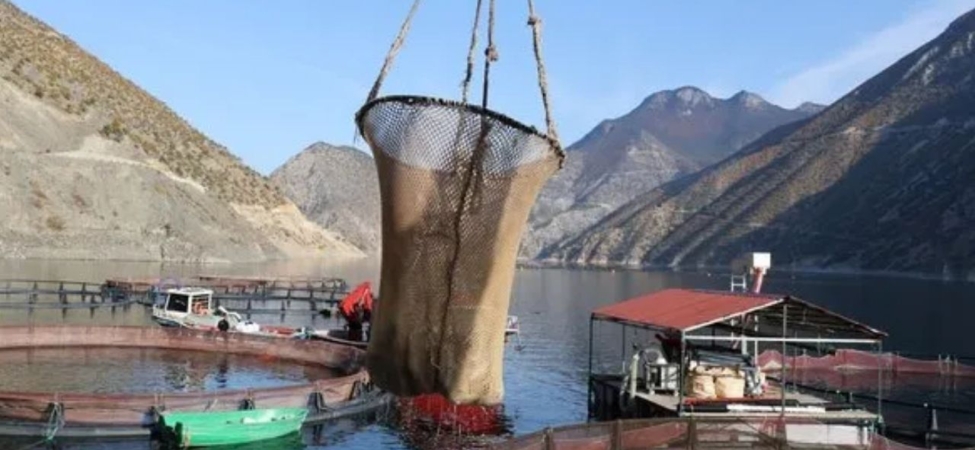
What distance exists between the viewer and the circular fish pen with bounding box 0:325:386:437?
2578 cm

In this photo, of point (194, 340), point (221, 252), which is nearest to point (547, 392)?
point (194, 340)

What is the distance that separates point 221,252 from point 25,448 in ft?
342

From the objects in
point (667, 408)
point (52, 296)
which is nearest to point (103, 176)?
point (52, 296)

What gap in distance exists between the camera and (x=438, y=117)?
48.6 feet

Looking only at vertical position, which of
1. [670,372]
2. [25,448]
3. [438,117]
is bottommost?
[25,448]

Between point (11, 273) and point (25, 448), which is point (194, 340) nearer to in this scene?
point (25, 448)

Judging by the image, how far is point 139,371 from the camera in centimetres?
3762

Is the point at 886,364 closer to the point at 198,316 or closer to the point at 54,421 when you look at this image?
the point at 198,316

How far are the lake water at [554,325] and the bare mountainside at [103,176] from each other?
7.92m

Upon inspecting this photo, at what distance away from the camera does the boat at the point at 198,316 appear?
48906 mm

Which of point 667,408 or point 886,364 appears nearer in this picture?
point 667,408

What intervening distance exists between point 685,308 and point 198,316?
29.4 meters

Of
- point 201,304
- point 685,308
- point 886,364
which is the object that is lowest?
point 886,364

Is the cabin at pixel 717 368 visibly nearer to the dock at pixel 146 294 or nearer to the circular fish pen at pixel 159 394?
the circular fish pen at pixel 159 394
